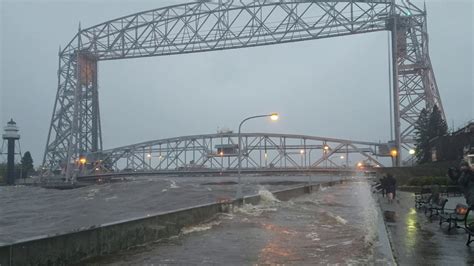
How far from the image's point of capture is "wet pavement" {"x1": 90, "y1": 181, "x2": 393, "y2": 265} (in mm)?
12078

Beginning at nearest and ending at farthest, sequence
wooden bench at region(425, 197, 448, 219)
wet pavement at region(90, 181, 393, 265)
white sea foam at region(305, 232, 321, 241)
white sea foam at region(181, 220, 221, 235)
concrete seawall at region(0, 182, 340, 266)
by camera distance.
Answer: concrete seawall at region(0, 182, 340, 266) → wet pavement at region(90, 181, 393, 265) → white sea foam at region(305, 232, 321, 241) → wooden bench at region(425, 197, 448, 219) → white sea foam at region(181, 220, 221, 235)

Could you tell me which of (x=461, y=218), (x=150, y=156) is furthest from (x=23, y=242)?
(x=150, y=156)

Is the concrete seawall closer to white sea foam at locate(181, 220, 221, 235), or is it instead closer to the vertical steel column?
white sea foam at locate(181, 220, 221, 235)

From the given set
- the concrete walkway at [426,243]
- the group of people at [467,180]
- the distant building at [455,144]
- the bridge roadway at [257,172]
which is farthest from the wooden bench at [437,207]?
the bridge roadway at [257,172]

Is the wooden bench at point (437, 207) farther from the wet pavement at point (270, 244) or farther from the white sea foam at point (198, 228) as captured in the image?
the white sea foam at point (198, 228)

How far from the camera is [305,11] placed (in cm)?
7900

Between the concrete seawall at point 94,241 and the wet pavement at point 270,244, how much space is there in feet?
1.23

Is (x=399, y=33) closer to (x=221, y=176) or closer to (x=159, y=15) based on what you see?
(x=159, y=15)

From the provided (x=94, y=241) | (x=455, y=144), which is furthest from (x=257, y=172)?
(x=94, y=241)

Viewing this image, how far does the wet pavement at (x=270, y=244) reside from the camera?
39.6 feet

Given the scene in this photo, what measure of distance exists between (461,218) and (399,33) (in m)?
68.0

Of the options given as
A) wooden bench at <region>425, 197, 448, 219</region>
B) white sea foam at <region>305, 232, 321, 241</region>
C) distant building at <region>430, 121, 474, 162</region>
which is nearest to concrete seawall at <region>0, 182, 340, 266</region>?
white sea foam at <region>305, 232, 321, 241</region>

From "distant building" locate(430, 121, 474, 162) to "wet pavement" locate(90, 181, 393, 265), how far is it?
111 feet

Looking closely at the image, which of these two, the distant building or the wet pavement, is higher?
the distant building
